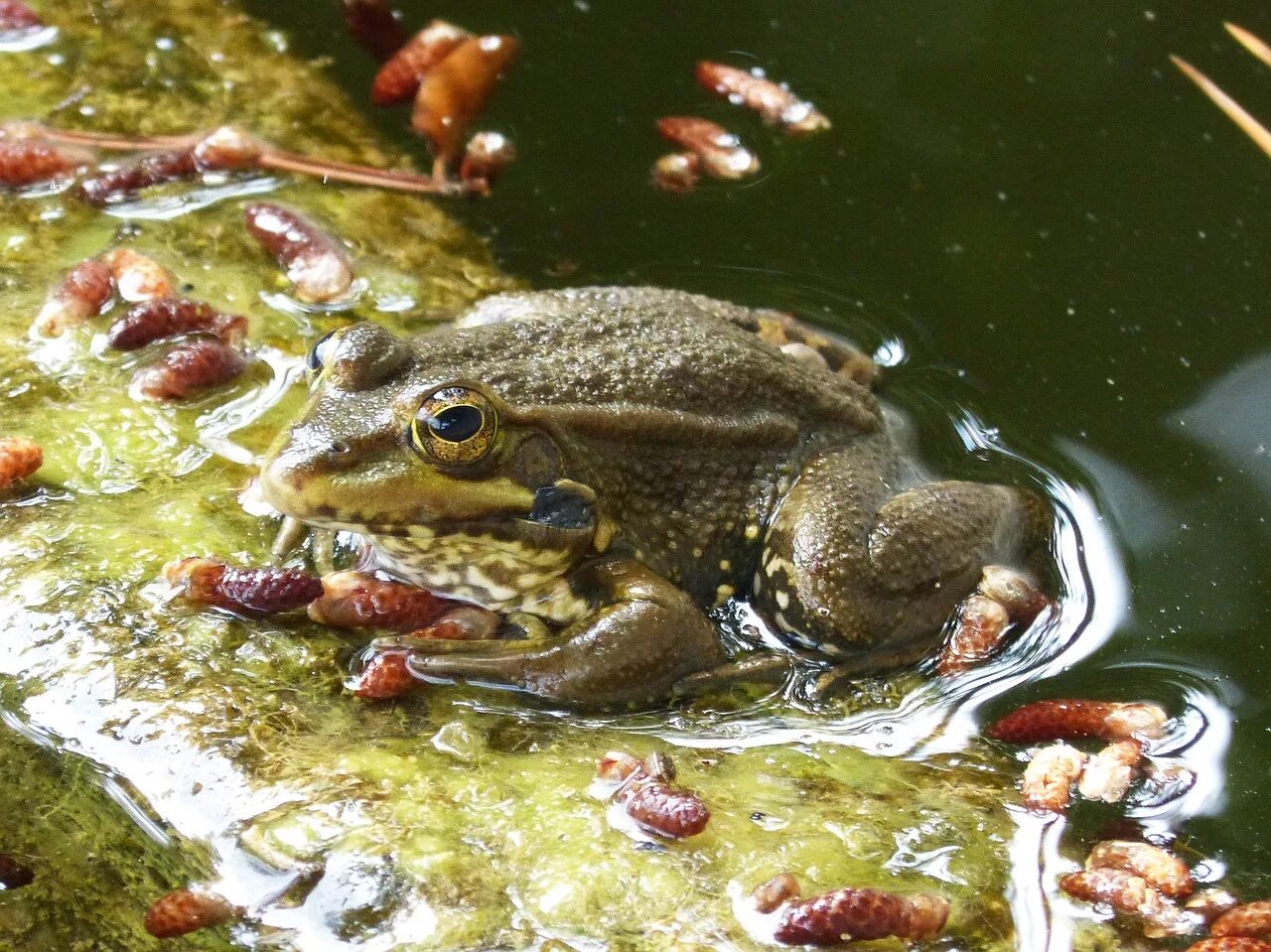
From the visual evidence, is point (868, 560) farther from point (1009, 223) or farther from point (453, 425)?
point (1009, 223)

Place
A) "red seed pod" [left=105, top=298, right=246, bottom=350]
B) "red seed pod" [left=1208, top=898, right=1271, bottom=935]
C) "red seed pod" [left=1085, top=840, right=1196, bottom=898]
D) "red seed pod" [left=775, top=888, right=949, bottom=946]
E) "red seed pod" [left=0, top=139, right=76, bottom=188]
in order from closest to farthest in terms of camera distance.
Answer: "red seed pod" [left=775, top=888, right=949, bottom=946] < "red seed pod" [left=1208, top=898, right=1271, bottom=935] < "red seed pod" [left=1085, top=840, right=1196, bottom=898] < "red seed pod" [left=105, top=298, right=246, bottom=350] < "red seed pod" [left=0, top=139, right=76, bottom=188]

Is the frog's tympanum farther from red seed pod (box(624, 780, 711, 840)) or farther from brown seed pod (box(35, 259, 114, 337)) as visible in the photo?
brown seed pod (box(35, 259, 114, 337))

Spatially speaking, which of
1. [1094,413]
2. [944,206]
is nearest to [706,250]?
[944,206]

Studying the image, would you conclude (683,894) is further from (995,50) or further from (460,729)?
(995,50)

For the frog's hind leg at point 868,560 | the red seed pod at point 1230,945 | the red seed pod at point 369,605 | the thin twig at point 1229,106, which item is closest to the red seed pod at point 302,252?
the red seed pod at point 369,605

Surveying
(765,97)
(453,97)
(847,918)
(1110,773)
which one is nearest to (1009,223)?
(765,97)

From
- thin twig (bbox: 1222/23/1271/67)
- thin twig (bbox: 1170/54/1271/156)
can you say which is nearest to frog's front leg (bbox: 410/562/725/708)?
thin twig (bbox: 1170/54/1271/156)

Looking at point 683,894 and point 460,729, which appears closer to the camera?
point 683,894
